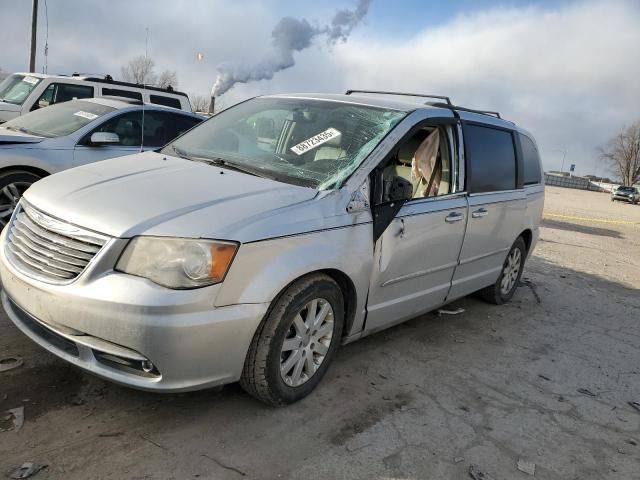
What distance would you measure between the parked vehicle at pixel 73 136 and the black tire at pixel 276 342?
3.96 m

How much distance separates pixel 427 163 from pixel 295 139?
1.26 metres

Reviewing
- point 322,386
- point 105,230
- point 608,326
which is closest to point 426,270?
point 322,386

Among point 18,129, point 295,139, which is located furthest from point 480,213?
point 18,129

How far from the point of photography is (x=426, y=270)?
13.3 feet

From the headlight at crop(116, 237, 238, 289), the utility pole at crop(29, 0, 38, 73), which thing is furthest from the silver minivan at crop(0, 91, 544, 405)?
the utility pole at crop(29, 0, 38, 73)

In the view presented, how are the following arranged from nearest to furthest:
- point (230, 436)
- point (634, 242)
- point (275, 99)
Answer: point (230, 436) < point (275, 99) < point (634, 242)

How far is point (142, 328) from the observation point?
2539 millimetres

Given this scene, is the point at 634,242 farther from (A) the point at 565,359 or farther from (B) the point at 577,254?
(A) the point at 565,359

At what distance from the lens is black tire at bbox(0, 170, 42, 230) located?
18.7ft

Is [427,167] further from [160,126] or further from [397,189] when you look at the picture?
[160,126]

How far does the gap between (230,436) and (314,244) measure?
1.09m

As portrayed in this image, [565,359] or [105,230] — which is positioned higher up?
[105,230]

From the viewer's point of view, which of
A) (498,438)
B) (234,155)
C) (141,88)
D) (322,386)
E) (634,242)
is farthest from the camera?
(634,242)

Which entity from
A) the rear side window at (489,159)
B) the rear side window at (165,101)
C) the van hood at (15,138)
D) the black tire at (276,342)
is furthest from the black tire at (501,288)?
the rear side window at (165,101)
